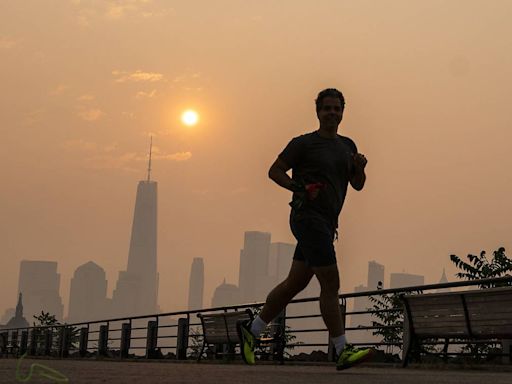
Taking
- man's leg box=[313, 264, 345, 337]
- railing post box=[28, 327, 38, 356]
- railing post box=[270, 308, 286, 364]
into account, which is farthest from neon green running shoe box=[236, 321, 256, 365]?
railing post box=[28, 327, 38, 356]

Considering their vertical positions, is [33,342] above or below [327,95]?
below

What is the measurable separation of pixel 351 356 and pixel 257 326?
43.7 inches

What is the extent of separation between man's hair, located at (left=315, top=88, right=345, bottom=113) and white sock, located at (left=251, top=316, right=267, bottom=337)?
1.72 m

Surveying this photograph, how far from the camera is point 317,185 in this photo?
265 inches

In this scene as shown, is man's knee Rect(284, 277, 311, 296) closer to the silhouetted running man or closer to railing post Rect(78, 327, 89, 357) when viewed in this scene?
the silhouetted running man

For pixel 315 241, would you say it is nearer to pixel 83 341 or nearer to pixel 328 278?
pixel 328 278

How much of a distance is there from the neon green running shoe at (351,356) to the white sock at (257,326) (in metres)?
0.89

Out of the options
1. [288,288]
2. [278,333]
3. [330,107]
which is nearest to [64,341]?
[278,333]

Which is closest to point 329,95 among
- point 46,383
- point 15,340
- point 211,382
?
point 211,382

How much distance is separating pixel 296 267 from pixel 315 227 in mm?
391

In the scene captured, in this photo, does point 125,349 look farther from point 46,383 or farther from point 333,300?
point 46,383

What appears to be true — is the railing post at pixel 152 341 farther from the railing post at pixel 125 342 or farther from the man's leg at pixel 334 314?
the man's leg at pixel 334 314

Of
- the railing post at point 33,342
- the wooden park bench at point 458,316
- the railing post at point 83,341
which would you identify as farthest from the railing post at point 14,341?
the wooden park bench at point 458,316

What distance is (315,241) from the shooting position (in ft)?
22.1
